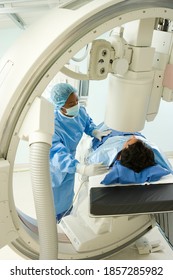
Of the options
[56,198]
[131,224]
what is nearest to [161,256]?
[131,224]

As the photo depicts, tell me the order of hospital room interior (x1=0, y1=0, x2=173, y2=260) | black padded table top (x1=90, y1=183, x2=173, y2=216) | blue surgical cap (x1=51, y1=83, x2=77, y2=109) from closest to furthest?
1. hospital room interior (x1=0, y1=0, x2=173, y2=260)
2. black padded table top (x1=90, y1=183, x2=173, y2=216)
3. blue surgical cap (x1=51, y1=83, x2=77, y2=109)

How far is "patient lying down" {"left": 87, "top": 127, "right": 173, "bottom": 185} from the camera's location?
2.05 meters

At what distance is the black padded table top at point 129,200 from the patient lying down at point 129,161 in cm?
10

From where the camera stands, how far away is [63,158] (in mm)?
1970

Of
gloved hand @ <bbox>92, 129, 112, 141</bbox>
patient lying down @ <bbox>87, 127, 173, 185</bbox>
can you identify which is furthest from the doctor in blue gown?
gloved hand @ <bbox>92, 129, 112, 141</bbox>

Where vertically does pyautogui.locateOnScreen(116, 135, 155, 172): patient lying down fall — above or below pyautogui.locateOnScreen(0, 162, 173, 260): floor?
above

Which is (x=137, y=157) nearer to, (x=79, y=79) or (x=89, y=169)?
(x=89, y=169)

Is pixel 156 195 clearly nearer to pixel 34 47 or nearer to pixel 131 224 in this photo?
pixel 131 224

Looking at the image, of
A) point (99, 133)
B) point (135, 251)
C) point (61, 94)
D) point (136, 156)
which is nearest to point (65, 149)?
point (61, 94)

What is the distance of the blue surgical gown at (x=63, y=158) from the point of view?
198cm

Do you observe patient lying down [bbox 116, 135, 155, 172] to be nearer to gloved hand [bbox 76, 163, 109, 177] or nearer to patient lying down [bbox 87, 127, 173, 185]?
patient lying down [bbox 87, 127, 173, 185]

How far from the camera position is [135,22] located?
1267mm

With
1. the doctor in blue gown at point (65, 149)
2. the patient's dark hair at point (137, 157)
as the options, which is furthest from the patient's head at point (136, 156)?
the doctor in blue gown at point (65, 149)

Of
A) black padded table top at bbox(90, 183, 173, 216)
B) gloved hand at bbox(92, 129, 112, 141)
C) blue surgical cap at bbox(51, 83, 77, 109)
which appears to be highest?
blue surgical cap at bbox(51, 83, 77, 109)
